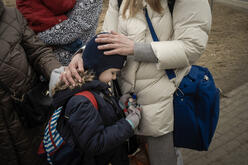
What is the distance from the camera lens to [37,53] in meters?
2.00

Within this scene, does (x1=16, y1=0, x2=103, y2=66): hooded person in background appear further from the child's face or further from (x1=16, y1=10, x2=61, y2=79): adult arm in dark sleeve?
the child's face

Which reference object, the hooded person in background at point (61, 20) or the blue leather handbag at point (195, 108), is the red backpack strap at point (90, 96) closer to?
the blue leather handbag at point (195, 108)

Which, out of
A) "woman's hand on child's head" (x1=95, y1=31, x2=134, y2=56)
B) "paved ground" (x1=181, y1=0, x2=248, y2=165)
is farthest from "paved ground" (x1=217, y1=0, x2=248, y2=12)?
"woman's hand on child's head" (x1=95, y1=31, x2=134, y2=56)

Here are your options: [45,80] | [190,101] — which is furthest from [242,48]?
[45,80]

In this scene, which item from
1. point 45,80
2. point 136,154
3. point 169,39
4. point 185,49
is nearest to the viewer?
point 185,49

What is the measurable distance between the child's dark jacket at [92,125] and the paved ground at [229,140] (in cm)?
180

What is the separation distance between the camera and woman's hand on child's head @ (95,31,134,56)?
4.84ft

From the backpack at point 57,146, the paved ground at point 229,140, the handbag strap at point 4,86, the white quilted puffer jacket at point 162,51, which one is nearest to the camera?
the white quilted puffer jacket at point 162,51

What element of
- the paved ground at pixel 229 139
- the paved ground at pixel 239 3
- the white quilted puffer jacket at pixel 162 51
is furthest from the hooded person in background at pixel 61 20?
the paved ground at pixel 239 3

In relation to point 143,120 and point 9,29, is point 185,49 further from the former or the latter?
point 9,29

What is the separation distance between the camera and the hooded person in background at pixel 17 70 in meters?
1.75

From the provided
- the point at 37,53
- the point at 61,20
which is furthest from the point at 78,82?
the point at 61,20

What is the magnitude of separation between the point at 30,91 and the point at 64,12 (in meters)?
0.84

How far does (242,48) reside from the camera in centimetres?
564
